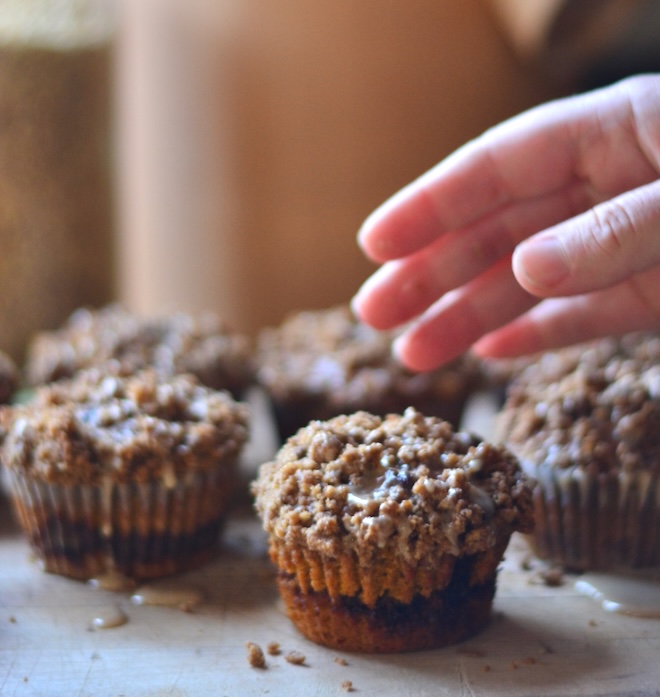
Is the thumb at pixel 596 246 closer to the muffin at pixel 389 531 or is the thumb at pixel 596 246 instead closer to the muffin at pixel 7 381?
the muffin at pixel 389 531

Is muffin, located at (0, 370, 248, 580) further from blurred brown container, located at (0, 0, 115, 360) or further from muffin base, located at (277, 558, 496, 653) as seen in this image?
blurred brown container, located at (0, 0, 115, 360)

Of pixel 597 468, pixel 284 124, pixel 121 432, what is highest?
pixel 284 124

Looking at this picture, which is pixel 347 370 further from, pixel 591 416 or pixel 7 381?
pixel 7 381

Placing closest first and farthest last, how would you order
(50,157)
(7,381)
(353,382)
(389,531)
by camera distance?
(389,531), (7,381), (353,382), (50,157)

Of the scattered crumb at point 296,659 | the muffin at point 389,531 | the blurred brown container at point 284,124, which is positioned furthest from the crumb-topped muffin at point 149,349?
the blurred brown container at point 284,124

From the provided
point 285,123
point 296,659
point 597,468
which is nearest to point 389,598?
point 296,659

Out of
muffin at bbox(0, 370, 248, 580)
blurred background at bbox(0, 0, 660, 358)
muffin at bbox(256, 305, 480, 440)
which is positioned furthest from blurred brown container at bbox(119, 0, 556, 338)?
muffin at bbox(0, 370, 248, 580)

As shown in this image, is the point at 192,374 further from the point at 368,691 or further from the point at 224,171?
the point at 224,171
